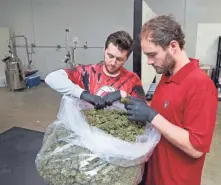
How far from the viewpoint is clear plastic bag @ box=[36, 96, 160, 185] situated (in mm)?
747

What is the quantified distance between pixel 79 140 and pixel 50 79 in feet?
1.87

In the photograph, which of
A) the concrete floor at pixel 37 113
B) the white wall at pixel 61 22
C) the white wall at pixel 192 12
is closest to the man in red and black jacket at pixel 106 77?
the concrete floor at pixel 37 113

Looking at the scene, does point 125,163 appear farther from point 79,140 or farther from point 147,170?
point 147,170

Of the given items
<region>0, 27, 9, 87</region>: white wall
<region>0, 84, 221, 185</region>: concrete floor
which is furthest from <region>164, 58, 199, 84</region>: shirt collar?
<region>0, 27, 9, 87</region>: white wall

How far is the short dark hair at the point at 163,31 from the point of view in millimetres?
890

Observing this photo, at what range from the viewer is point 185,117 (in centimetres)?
89

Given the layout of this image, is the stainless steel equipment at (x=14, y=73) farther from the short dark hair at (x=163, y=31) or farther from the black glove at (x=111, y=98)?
the short dark hair at (x=163, y=31)

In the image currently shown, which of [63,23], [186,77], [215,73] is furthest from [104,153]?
[63,23]

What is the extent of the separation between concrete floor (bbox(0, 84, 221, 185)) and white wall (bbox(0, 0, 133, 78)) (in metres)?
1.02

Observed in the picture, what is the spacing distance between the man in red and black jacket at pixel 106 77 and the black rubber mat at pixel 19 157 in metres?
0.98

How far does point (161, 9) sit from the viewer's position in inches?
193

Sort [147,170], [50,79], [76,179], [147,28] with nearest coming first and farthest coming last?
[76,179] → [147,28] → [147,170] → [50,79]

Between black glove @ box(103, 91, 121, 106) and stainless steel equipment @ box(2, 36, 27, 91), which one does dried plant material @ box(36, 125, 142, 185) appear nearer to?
black glove @ box(103, 91, 121, 106)

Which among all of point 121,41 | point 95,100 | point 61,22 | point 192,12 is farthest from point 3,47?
point 95,100
